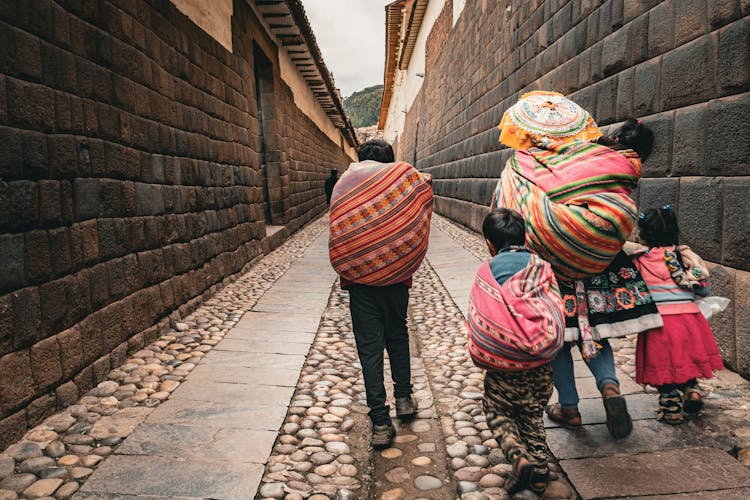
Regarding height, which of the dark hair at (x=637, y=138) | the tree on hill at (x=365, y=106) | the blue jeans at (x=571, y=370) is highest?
the tree on hill at (x=365, y=106)

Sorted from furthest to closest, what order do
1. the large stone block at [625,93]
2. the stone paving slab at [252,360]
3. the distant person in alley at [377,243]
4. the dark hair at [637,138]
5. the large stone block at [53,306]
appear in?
the large stone block at [625,93]
the stone paving slab at [252,360]
the large stone block at [53,306]
the distant person in alley at [377,243]
the dark hair at [637,138]

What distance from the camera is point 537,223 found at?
2.35 meters

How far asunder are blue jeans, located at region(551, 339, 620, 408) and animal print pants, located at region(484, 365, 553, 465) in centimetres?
33

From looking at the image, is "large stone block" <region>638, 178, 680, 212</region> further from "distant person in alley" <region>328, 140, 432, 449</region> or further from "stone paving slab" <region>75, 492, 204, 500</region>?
"stone paving slab" <region>75, 492, 204, 500</region>

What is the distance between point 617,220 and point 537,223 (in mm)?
324

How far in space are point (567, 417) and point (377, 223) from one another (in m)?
1.32

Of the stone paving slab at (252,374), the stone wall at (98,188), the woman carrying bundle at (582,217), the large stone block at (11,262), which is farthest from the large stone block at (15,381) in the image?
the woman carrying bundle at (582,217)

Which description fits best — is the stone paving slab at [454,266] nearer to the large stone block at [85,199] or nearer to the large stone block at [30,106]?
the large stone block at [85,199]

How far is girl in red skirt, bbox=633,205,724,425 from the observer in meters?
2.52

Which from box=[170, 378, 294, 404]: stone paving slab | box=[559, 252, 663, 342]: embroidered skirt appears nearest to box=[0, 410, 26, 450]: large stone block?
box=[170, 378, 294, 404]: stone paving slab

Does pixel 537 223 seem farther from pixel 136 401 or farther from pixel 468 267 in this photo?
pixel 468 267

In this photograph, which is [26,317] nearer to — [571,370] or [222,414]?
[222,414]

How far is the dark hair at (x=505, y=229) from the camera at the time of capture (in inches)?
86.4

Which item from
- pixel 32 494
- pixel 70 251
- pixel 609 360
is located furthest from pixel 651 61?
pixel 32 494
